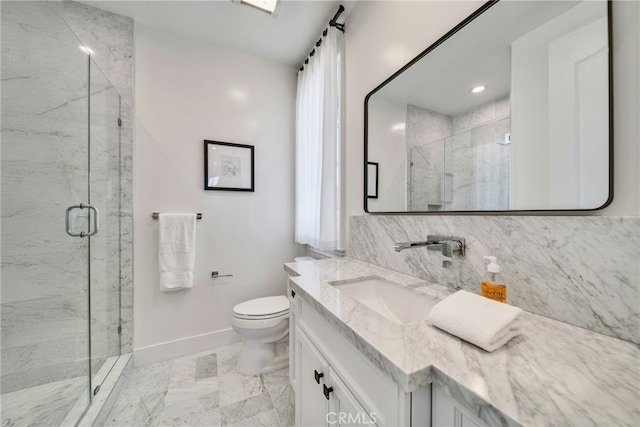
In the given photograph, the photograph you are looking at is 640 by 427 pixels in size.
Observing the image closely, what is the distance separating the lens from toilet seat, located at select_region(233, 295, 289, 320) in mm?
1532

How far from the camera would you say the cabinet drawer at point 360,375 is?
19.4 inches

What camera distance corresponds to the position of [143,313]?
1698 millimetres

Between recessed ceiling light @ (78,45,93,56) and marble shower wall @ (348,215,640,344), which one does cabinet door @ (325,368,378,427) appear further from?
recessed ceiling light @ (78,45,93,56)

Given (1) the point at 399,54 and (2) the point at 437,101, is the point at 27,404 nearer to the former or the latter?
(2) the point at 437,101

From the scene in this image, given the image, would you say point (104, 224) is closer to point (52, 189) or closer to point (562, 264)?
point (52, 189)

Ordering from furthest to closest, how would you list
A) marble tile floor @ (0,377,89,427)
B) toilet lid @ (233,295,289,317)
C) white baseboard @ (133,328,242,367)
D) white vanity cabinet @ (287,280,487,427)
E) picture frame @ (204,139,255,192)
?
picture frame @ (204,139,255,192) < white baseboard @ (133,328,242,367) < toilet lid @ (233,295,289,317) < marble tile floor @ (0,377,89,427) < white vanity cabinet @ (287,280,487,427)

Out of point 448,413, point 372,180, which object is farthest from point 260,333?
point 448,413

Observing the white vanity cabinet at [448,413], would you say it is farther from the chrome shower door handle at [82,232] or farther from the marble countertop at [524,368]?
the chrome shower door handle at [82,232]

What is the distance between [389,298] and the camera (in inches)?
40.1

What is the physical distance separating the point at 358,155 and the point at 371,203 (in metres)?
0.34

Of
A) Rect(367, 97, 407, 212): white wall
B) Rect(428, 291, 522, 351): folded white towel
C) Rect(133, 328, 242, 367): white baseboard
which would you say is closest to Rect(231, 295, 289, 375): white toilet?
Rect(133, 328, 242, 367): white baseboard

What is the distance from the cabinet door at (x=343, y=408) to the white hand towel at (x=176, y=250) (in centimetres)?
143

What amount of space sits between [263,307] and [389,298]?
98 cm

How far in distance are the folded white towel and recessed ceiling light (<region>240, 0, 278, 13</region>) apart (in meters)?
1.84
